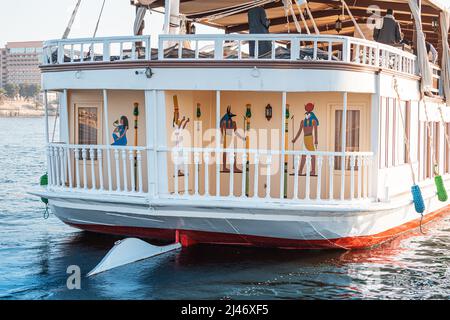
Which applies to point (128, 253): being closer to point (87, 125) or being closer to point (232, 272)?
point (232, 272)

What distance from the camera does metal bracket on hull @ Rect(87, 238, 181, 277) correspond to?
12.1 m

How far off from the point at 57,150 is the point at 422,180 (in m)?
7.81

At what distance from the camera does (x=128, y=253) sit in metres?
12.5

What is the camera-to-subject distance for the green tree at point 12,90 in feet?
574

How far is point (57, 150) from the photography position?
13.8 meters

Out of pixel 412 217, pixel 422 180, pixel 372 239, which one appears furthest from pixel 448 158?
pixel 372 239

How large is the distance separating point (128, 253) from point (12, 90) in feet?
558

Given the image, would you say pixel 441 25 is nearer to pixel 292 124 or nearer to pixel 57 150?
pixel 292 124

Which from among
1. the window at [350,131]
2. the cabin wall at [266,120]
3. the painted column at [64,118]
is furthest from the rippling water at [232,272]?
the painted column at [64,118]

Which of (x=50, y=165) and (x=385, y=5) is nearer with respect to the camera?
(x=50, y=165)

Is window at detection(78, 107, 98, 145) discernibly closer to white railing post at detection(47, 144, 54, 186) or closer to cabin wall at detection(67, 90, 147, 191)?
cabin wall at detection(67, 90, 147, 191)

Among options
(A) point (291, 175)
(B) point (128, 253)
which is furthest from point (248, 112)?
(B) point (128, 253)

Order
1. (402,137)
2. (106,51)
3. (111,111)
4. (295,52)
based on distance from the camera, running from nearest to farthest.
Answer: (295,52), (106,51), (111,111), (402,137)

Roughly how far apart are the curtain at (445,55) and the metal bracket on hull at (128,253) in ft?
26.3
